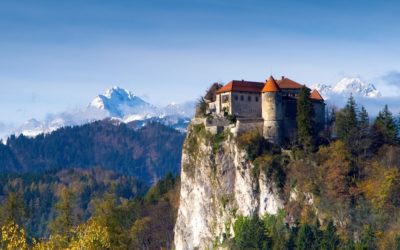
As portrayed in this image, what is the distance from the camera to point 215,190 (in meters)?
104

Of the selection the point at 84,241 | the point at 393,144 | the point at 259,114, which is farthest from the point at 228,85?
the point at 84,241

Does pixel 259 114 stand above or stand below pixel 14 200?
above

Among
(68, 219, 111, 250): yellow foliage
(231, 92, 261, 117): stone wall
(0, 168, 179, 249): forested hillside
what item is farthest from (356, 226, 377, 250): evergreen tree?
(68, 219, 111, 250): yellow foliage

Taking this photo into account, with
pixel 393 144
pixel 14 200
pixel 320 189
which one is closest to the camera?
pixel 14 200

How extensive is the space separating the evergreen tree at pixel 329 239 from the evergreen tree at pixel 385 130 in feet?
55.4

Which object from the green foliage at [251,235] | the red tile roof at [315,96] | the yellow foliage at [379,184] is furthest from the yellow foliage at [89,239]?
the red tile roof at [315,96]

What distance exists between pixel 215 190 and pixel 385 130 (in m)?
24.1

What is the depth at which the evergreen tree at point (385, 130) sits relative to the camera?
94.6 m

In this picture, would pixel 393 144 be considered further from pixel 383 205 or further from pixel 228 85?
pixel 228 85

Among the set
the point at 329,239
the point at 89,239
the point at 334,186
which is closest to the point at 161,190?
the point at 334,186

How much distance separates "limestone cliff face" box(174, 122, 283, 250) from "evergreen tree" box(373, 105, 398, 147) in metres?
14.3

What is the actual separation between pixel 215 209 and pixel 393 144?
25.2m

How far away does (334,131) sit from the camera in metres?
96.8

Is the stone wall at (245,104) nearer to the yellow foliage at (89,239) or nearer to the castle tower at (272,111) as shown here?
the castle tower at (272,111)
